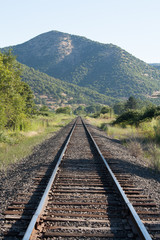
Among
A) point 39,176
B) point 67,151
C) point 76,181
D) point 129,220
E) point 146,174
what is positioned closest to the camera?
point 129,220

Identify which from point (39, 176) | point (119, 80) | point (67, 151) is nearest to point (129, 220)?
point (39, 176)

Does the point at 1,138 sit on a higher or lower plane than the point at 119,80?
lower

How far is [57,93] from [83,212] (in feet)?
481

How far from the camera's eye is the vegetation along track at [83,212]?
340 centimetres

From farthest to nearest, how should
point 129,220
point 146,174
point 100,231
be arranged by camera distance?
1. point 146,174
2. point 129,220
3. point 100,231

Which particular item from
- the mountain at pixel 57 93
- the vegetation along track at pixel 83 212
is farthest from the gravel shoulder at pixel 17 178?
the mountain at pixel 57 93

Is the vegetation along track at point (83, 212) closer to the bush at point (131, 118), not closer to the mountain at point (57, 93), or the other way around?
the bush at point (131, 118)

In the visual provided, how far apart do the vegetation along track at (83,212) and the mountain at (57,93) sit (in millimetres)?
118202

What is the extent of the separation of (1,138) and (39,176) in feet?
24.5

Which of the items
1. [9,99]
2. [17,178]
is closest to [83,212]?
[17,178]

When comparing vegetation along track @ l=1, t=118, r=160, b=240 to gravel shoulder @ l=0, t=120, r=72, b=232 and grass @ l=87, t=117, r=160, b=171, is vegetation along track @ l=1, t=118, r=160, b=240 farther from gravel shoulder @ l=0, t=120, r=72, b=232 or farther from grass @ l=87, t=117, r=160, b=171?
grass @ l=87, t=117, r=160, b=171

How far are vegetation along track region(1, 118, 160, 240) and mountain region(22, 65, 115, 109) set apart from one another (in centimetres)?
11820

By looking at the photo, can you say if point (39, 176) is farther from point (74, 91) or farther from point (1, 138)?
point (74, 91)

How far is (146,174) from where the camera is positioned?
7.24 m
